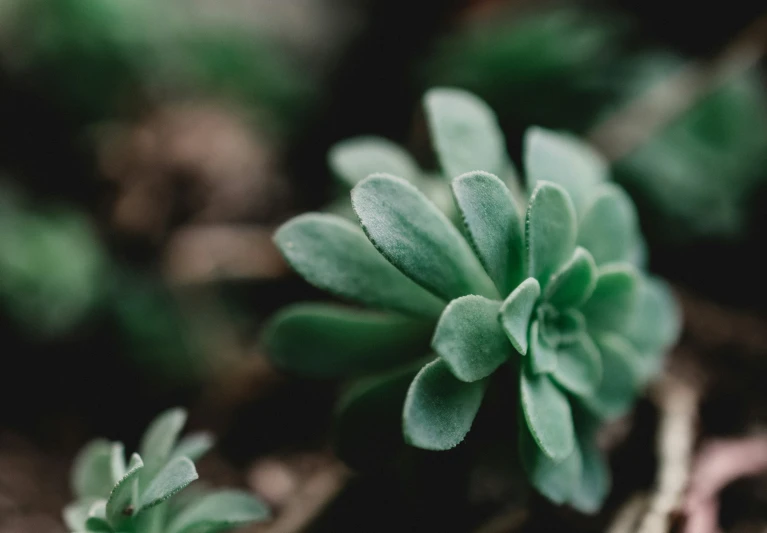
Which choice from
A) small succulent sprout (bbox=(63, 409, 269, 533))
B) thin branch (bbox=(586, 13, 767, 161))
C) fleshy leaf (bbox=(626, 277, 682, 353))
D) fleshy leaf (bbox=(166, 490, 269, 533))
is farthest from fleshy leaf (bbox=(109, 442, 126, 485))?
thin branch (bbox=(586, 13, 767, 161))

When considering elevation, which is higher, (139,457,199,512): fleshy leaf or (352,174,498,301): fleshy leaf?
(352,174,498,301): fleshy leaf

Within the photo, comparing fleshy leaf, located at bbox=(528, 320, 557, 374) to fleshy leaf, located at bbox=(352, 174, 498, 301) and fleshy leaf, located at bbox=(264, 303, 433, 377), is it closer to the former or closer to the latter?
fleshy leaf, located at bbox=(352, 174, 498, 301)

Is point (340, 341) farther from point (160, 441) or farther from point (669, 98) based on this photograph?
point (669, 98)

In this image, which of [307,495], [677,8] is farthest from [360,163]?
[677,8]

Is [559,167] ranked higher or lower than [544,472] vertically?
higher

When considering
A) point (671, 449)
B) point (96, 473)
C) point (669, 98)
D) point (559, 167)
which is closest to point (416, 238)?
point (559, 167)

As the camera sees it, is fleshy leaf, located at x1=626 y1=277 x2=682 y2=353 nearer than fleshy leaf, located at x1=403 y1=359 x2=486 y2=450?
No
